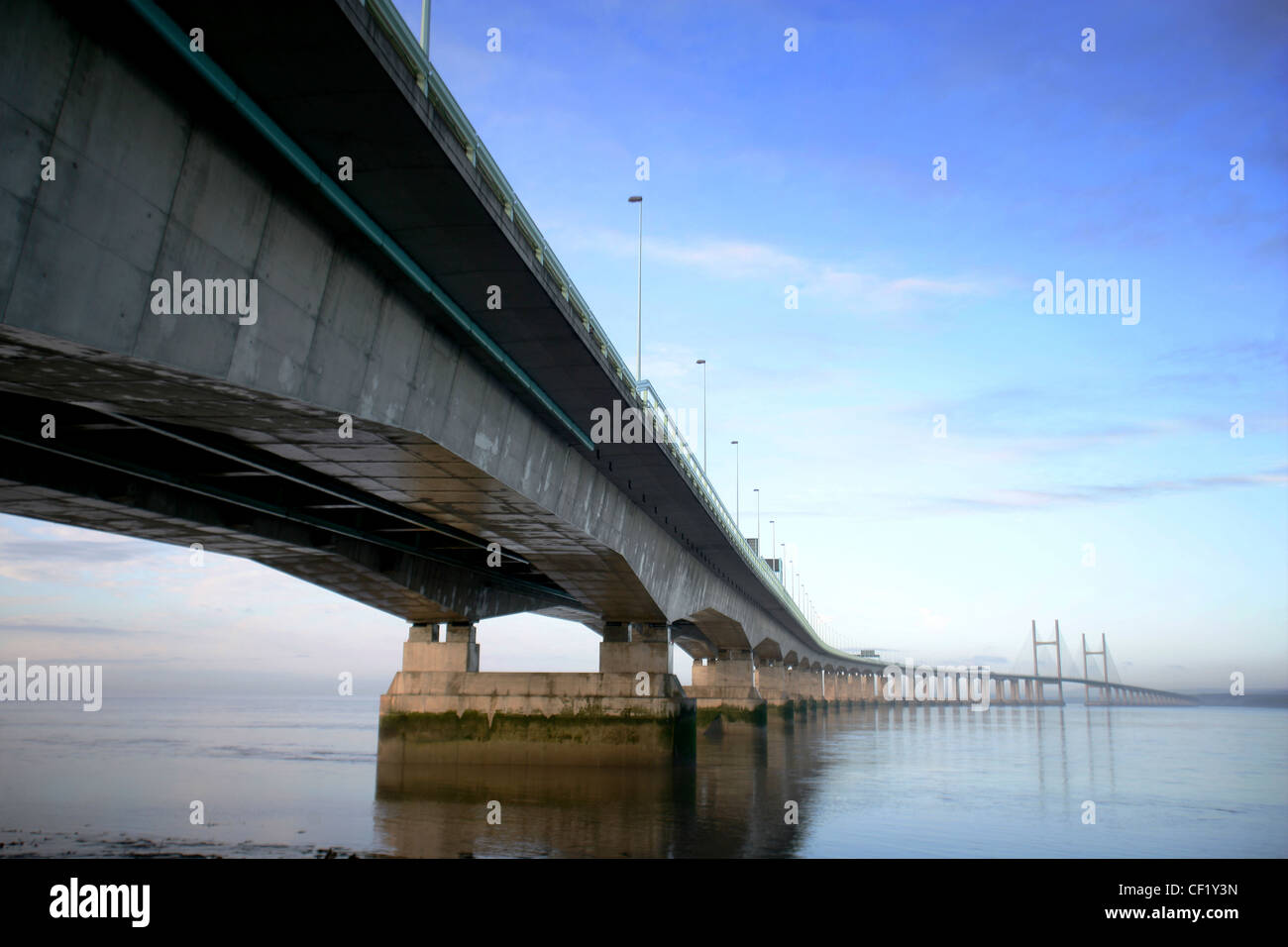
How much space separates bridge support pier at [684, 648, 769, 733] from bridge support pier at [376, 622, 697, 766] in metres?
27.1

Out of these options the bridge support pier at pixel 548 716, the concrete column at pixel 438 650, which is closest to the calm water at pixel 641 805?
the bridge support pier at pixel 548 716

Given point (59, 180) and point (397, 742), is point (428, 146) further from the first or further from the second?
point (397, 742)

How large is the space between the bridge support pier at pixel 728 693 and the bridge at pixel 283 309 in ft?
118

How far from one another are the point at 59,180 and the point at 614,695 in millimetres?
28676

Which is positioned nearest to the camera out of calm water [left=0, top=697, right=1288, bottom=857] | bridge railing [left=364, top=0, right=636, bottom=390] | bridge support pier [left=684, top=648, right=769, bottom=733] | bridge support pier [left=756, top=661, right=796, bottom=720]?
bridge railing [left=364, top=0, right=636, bottom=390]

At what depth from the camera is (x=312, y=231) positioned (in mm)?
12125

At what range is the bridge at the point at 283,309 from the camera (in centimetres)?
855

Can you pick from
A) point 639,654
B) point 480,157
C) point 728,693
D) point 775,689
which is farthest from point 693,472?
point 775,689

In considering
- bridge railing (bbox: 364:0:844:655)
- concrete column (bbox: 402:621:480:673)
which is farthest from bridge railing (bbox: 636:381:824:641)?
concrete column (bbox: 402:621:480:673)

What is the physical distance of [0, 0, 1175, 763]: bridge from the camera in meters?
8.55

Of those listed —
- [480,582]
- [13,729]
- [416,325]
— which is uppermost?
[416,325]

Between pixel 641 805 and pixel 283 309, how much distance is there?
1707 cm

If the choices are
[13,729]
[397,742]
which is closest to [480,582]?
[397,742]

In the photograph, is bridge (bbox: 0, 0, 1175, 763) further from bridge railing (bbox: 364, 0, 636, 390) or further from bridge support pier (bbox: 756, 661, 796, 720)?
bridge support pier (bbox: 756, 661, 796, 720)
